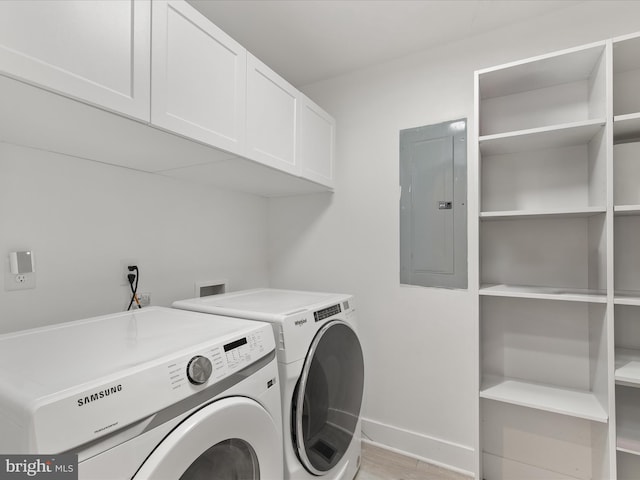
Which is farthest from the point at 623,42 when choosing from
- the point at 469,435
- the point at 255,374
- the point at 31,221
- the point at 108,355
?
the point at 31,221

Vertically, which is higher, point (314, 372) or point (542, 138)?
point (542, 138)

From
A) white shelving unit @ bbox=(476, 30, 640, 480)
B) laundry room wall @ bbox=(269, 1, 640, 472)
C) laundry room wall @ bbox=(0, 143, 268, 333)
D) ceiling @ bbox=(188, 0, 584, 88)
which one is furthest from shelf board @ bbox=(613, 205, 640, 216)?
laundry room wall @ bbox=(0, 143, 268, 333)

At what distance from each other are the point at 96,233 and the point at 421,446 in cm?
217

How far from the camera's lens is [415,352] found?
2049mm

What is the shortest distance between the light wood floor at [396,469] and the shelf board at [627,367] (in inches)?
39.9

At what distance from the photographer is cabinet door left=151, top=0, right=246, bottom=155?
1117 mm

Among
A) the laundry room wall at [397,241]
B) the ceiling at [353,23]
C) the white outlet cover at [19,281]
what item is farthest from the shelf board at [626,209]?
the white outlet cover at [19,281]

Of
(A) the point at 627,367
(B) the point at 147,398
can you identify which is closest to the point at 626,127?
(A) the point at 627,367

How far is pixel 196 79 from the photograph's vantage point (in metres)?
1.25

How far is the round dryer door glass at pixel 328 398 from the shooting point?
130 cm

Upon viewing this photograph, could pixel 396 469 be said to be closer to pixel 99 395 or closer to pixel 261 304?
pixel 261 304

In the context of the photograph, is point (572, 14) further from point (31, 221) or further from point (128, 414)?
point (31, 221)

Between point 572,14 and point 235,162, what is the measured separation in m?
1.87

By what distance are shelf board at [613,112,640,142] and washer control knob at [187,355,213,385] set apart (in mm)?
1826
